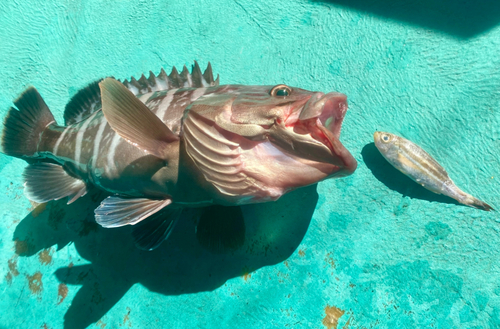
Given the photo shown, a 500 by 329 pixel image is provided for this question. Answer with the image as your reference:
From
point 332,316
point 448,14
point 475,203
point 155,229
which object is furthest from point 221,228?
point 448,14

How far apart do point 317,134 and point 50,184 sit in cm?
193

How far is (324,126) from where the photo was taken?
1327 millimetres

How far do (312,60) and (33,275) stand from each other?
2.70m

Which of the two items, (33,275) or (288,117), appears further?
(33,275)

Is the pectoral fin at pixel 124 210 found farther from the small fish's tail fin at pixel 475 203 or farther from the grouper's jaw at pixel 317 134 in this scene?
the small fish's tail fin at pixel 475 203

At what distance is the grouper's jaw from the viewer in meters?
1.24

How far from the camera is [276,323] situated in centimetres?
208

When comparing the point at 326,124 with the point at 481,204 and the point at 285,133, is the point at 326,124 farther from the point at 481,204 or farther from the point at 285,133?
the point at 481,204

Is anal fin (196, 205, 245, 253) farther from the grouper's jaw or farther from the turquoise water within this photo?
the grouper's jaw

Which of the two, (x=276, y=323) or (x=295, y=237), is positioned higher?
(x=295, y=237)

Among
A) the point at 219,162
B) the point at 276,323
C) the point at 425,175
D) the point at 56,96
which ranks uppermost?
the point at 219,162

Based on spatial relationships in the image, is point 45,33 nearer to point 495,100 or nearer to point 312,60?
point 312,60

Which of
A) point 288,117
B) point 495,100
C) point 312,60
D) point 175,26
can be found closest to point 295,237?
point 288,117

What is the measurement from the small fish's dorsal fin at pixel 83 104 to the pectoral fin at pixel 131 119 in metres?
0.99
